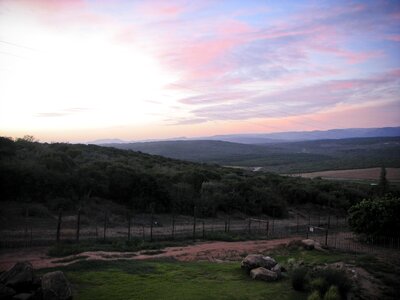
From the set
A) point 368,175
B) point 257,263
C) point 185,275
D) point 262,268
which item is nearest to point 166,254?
point 185,275

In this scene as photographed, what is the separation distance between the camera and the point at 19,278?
1073cm

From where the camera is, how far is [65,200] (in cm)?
2914

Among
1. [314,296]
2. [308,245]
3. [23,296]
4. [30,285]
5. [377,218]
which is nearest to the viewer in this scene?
[23,296]

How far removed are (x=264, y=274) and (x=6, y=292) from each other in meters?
8.57

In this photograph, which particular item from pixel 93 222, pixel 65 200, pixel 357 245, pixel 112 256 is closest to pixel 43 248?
pixel 112 256

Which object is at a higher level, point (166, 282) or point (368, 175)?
point (166, 282)

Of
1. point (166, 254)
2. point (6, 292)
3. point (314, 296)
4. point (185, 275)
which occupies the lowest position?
point (166, 254)

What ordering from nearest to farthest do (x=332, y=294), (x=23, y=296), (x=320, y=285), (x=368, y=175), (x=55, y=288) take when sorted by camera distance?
(x=23, y=296)
(x=55, y=288)
(x=332, y=294)
(x=320, y=285)
(x=368, y=175)

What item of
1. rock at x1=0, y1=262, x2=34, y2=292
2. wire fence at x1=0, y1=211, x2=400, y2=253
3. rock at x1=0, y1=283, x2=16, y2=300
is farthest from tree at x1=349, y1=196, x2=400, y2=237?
rock at x1=0, y1=283, x2=16, y2=300

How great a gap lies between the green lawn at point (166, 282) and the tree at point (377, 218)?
13.2 metres

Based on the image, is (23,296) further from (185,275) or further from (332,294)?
(332,294)

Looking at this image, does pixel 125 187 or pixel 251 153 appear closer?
pixel 125 187

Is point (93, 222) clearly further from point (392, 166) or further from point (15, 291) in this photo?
point (392, 166)

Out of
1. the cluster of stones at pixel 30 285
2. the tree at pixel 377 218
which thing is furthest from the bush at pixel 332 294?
the tree at pixel 377 218
